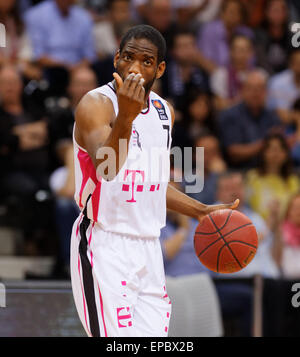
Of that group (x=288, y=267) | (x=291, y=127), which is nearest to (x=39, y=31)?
(x=291, y=127)

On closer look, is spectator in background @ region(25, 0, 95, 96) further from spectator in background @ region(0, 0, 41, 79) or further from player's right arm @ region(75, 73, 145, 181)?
player's right arm @ region(75, 73, 145, 181)

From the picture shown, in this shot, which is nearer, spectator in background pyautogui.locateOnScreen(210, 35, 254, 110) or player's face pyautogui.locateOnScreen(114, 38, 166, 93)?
player's face pyautogui.locateOnScreen(114, 38, 166, 93)

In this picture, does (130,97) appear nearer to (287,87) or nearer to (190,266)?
(190,266)

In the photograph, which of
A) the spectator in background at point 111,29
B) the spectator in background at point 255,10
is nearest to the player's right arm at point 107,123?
the spectator in background at point 111,29

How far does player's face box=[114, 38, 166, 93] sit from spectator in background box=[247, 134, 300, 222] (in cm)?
418

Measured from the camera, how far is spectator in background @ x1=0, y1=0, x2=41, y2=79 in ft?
29.4

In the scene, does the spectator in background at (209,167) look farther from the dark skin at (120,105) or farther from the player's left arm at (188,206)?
the dark skin at (120,105)

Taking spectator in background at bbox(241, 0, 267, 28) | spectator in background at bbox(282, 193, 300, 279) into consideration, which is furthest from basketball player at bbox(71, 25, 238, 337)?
spectator in background at bbox(241, 0, 267, 28)

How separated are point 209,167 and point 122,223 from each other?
4119 mm

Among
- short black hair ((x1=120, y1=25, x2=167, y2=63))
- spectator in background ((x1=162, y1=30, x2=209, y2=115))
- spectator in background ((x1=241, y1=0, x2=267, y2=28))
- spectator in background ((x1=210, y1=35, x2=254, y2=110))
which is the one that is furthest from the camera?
spectator in background ((x1=241, y1=0, x2=267, y2=28))

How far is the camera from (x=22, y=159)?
790 centimetres

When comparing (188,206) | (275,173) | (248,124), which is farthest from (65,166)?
(188,206)

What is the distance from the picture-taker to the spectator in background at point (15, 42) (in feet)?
29.4
